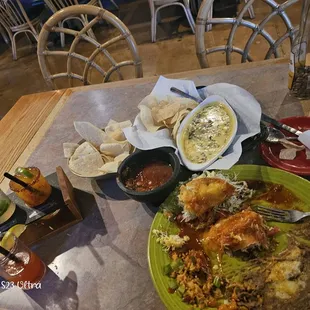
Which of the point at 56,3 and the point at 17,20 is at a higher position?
the point at 56,3

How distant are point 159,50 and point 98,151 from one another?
3446mm

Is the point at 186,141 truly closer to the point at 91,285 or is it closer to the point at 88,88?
the point at 91,285

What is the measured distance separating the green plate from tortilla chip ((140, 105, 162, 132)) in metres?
0.45

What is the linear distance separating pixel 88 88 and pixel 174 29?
328 centimetres

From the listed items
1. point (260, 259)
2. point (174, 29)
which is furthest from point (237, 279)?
point (174, 29)

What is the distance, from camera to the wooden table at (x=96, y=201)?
110 centimetres

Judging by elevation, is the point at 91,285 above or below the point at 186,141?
below

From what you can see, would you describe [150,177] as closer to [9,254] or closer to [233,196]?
[233,196]

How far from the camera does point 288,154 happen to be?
128cm

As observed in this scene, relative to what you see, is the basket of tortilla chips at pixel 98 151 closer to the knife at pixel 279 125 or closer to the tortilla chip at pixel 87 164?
the tortilla chip at pixel 87 164

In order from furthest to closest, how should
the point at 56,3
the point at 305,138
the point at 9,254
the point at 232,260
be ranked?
the point at 56,3
the point at 305,138
the point at 9,254
the point at 232,260

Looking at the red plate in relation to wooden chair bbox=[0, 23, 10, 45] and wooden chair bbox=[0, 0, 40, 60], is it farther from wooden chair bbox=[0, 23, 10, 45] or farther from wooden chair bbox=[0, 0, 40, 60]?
wooden chair bbox=[0, 23, 10, 45]

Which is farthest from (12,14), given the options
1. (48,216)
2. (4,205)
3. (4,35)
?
(48,216)

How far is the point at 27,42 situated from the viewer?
19.7 feet
